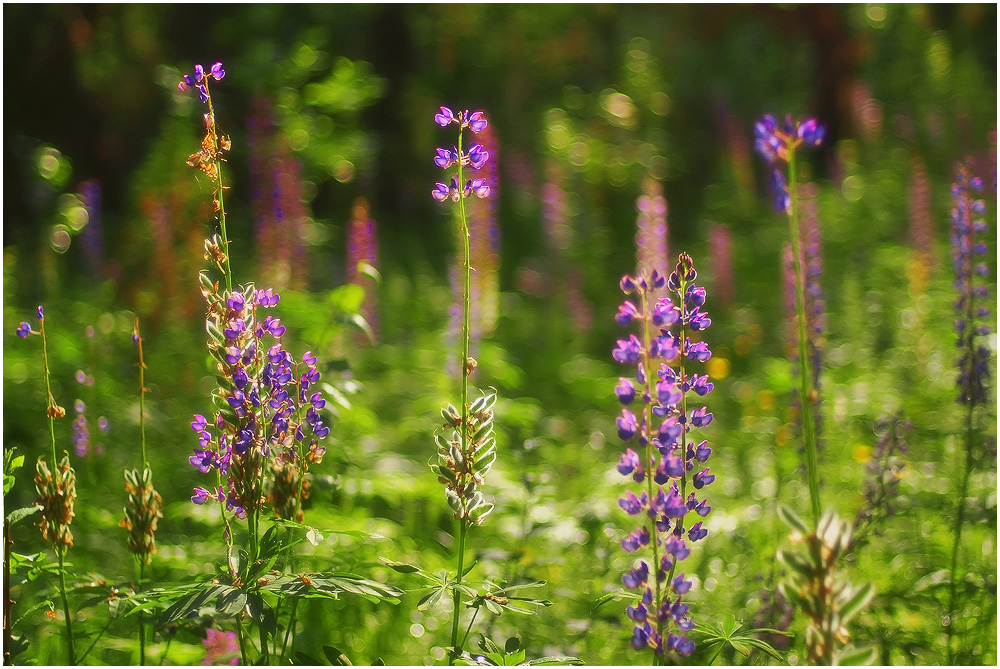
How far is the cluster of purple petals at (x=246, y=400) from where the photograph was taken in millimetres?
1414

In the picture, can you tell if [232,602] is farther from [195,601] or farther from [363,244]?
[363,244]

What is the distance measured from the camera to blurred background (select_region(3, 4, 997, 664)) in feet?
8.58

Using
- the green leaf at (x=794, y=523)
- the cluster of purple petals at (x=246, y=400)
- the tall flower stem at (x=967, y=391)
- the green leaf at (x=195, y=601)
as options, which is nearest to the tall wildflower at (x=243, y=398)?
the cluster of purple petals at (x=246, y=400)

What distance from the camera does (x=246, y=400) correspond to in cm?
142

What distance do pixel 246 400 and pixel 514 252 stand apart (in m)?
7.20

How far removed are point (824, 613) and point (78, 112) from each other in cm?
951

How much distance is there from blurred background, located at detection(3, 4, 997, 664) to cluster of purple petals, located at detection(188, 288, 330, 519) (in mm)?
397

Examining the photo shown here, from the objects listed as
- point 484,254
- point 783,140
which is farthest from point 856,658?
point 484,254

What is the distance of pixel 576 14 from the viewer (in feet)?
36.5

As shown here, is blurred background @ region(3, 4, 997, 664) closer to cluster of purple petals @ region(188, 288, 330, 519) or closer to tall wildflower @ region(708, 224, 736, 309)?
tall wildflower @ region(708, 224, 736, 309)

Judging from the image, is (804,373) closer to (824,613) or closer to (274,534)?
(824,613)

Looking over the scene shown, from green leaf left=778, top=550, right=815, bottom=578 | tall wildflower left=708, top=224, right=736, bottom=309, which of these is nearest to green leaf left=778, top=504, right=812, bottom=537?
green leaf left=778, top=550, right=815, bottom=578

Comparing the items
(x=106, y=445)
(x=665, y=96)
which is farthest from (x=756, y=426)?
(x=665, y=96)

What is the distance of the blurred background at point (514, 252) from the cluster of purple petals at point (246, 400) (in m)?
0.40
